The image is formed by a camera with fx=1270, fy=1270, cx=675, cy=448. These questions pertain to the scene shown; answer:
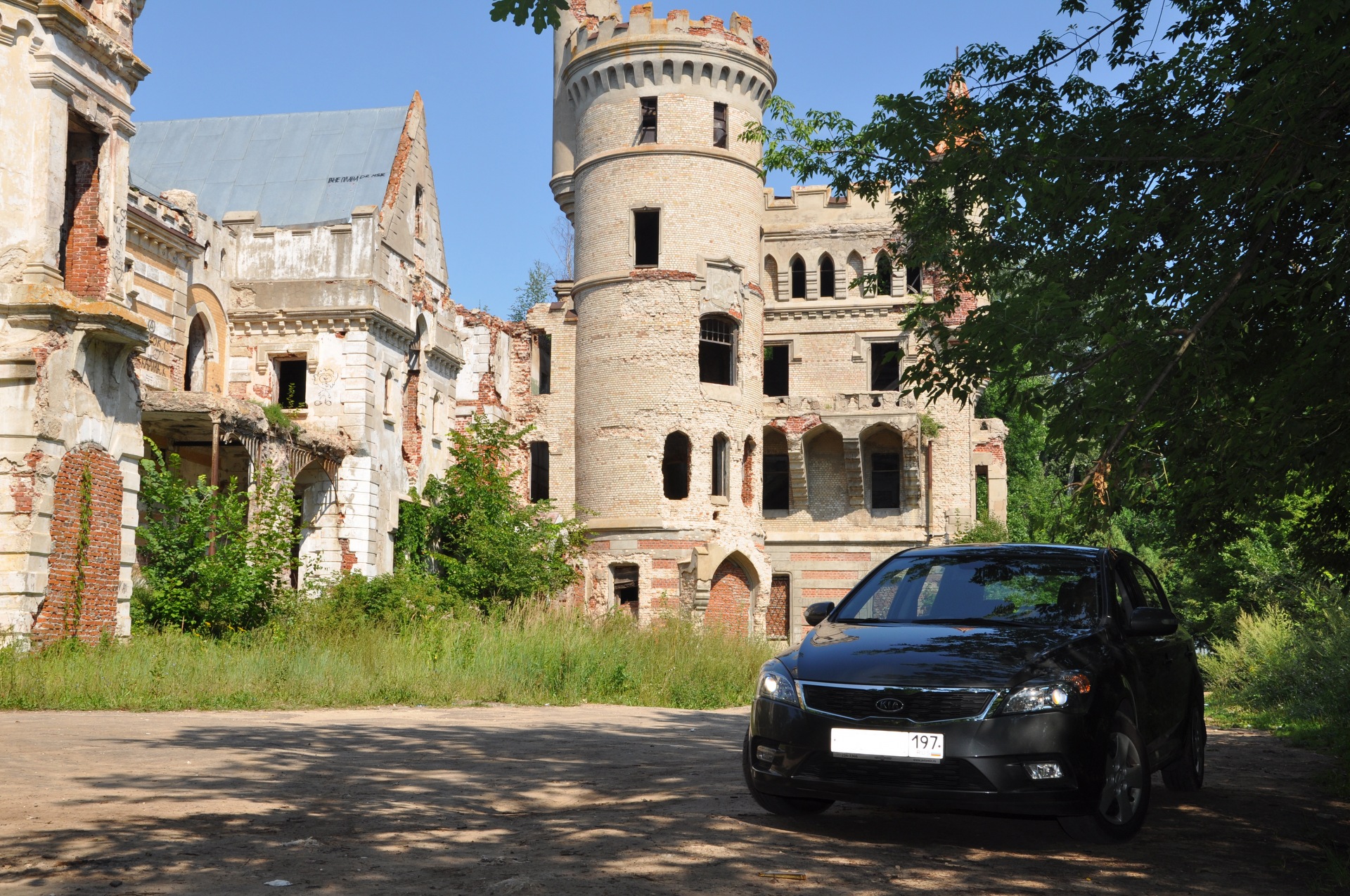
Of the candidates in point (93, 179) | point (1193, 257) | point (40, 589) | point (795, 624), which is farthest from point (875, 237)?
point (1193, 257)

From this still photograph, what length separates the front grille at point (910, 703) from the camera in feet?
20.5

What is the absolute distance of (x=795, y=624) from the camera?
1471 inches

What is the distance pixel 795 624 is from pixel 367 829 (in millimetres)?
31398

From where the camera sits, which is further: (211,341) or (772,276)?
(772,276)

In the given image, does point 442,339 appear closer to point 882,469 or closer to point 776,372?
point 776,372

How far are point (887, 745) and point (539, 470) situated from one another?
1274 inches

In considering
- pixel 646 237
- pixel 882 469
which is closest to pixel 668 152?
pixel 646 237

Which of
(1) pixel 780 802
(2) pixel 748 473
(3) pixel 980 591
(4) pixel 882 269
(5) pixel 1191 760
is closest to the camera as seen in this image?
(1) pixel 780 802

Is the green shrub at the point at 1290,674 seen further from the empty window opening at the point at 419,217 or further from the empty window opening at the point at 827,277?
the empty window opening at the point at 419,217

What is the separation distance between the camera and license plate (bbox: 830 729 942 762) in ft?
20.3

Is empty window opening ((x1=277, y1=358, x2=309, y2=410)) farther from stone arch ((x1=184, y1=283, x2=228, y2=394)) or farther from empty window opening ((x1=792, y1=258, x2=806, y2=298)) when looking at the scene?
empty window opening ((x1=792, y1=258, x2=806, y2=298))

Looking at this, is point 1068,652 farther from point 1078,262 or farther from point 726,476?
point 726,476

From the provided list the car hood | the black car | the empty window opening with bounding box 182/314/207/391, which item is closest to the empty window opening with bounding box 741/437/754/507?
the empty window opening with bounding box 182/314/207/391

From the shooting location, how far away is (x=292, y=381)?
28.6 metres
